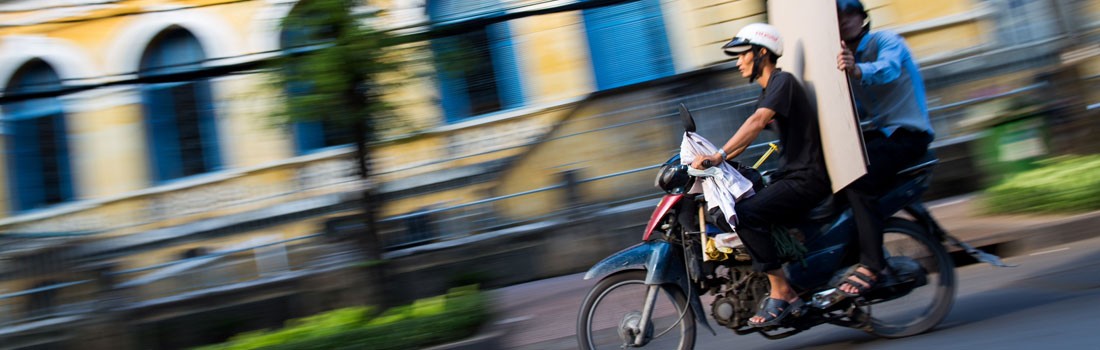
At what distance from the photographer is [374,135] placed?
20.1 ft

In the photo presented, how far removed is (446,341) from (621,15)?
24.5 ft

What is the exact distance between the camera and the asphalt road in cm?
408

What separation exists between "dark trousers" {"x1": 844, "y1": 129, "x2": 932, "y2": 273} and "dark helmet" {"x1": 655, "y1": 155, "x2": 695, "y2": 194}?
2.59ft

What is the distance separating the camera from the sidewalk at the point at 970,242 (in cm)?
595

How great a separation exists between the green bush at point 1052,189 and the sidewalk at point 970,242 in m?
0.08

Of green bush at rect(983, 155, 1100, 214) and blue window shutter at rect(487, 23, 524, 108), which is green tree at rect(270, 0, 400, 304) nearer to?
green bush at rect(983, 155, 1100, 214)

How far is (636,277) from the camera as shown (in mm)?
4148

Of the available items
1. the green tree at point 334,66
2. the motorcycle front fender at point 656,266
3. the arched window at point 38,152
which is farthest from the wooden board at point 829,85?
the arched window at point 38,152

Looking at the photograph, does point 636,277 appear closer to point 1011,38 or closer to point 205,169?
point 1011,38

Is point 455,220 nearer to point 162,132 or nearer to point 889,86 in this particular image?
point 889,86

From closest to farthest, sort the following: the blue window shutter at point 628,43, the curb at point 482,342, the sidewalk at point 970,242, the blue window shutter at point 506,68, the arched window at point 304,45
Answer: the curb at point 482,342 < the arched window at point 304,45 < the sidewalk at point 970,242 < the blue window shutter at point 628,43 < the blue window shutter at point 506,68

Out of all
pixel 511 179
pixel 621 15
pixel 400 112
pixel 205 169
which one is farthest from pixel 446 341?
pixel 205 169

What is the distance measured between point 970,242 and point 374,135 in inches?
172

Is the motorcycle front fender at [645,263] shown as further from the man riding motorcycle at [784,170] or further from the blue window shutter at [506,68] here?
the blue window shutter at [506,68]
